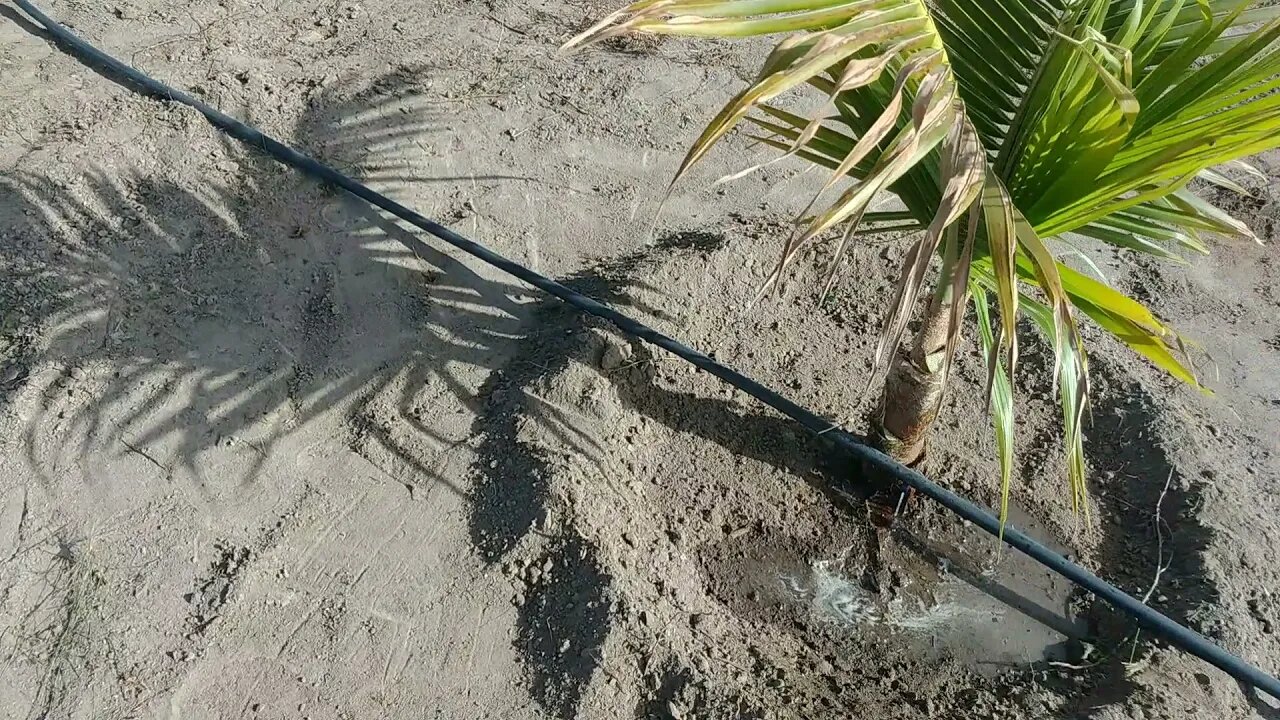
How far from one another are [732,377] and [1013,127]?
3.98 ft

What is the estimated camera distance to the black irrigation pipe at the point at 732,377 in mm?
2246

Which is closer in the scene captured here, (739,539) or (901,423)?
(901,423)

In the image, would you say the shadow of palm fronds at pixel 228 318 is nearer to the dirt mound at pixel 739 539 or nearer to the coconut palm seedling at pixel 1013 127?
the dirt mound at pixel 739 539

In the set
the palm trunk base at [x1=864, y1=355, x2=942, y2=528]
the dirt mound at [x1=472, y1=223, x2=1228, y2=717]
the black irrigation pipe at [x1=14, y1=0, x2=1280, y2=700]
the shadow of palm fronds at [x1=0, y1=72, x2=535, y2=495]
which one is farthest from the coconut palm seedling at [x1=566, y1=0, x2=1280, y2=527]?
the shadow of palm fronds at [x1=0, y1=72, x2=535, y2=495]

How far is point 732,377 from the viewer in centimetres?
269

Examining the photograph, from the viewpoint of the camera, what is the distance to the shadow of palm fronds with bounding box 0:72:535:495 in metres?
2.73

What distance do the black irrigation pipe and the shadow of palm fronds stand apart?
0.10m

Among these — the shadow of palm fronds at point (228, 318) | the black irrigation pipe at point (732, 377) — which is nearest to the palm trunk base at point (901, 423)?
the black irrigation pipe at point (732, 377)

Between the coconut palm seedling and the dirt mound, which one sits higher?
the coconut palm seedling

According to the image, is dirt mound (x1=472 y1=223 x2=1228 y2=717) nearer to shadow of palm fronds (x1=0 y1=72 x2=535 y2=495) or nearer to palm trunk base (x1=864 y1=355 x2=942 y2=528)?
palm trunk base (x1=864 y1=355 x2=942 y2=528)

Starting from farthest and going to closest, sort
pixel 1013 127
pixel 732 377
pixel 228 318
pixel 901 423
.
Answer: pixel 228 318, pixel 732 377, pixel 901 423, pixel 1013 127

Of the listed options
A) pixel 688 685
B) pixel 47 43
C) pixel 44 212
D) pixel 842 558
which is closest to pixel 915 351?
pixel 842 558

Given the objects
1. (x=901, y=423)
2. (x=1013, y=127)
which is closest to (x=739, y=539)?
(x=901, y=423)

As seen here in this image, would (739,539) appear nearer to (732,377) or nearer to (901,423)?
(732,377)
